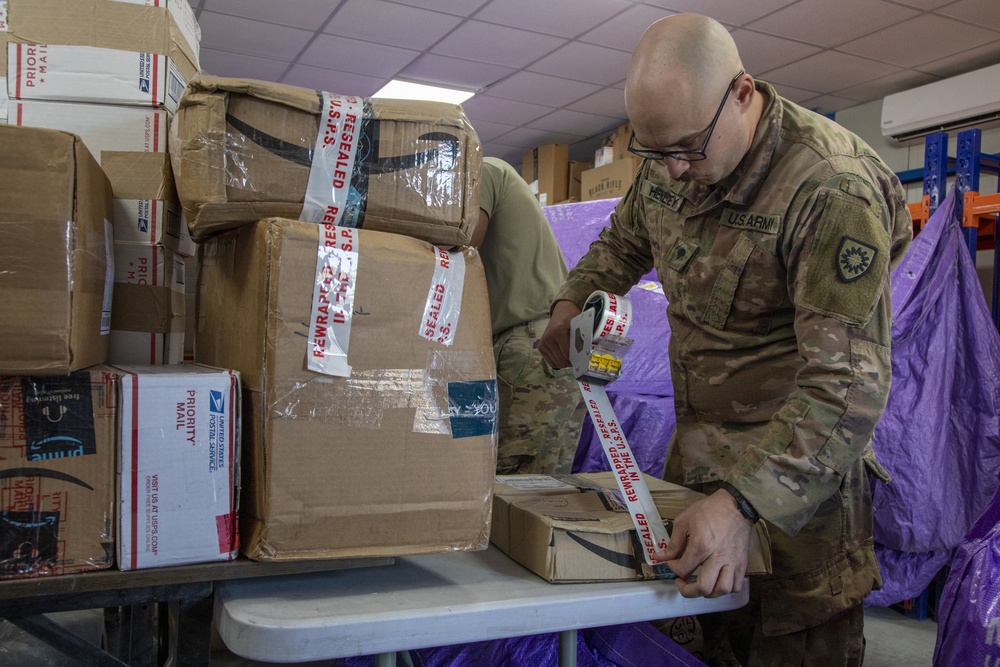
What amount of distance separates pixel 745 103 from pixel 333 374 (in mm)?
782

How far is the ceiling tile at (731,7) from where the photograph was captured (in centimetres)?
404

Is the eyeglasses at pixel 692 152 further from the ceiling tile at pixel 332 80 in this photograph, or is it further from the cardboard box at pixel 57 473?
the ceiling tile at pixel 332 80

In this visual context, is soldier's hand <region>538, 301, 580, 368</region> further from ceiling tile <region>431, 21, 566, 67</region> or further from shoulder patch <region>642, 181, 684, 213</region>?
ceiling tile <region>431, 21, 566, 67</region>

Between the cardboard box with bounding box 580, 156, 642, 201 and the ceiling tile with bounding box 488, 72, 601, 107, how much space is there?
0.57 m

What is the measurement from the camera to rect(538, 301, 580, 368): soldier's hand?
144cm

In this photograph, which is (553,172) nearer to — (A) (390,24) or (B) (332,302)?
(A) (390,24)

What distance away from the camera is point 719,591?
981 mm

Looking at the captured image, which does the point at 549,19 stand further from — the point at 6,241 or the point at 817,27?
the point at 6,241

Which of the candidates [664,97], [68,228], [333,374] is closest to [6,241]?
[68,228]

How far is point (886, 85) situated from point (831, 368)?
4.95 m

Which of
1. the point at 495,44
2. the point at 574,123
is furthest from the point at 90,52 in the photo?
the point at 574,123

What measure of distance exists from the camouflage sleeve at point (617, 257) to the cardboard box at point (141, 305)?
723 mm

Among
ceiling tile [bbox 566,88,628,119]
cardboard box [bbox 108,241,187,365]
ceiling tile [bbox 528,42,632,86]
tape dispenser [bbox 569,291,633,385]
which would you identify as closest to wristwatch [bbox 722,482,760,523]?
tape dispenser [bbox 569,291,633,385]

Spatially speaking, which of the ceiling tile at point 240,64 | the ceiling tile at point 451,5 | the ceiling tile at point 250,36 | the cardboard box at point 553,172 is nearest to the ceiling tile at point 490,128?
the cardboard box at point 553,172
